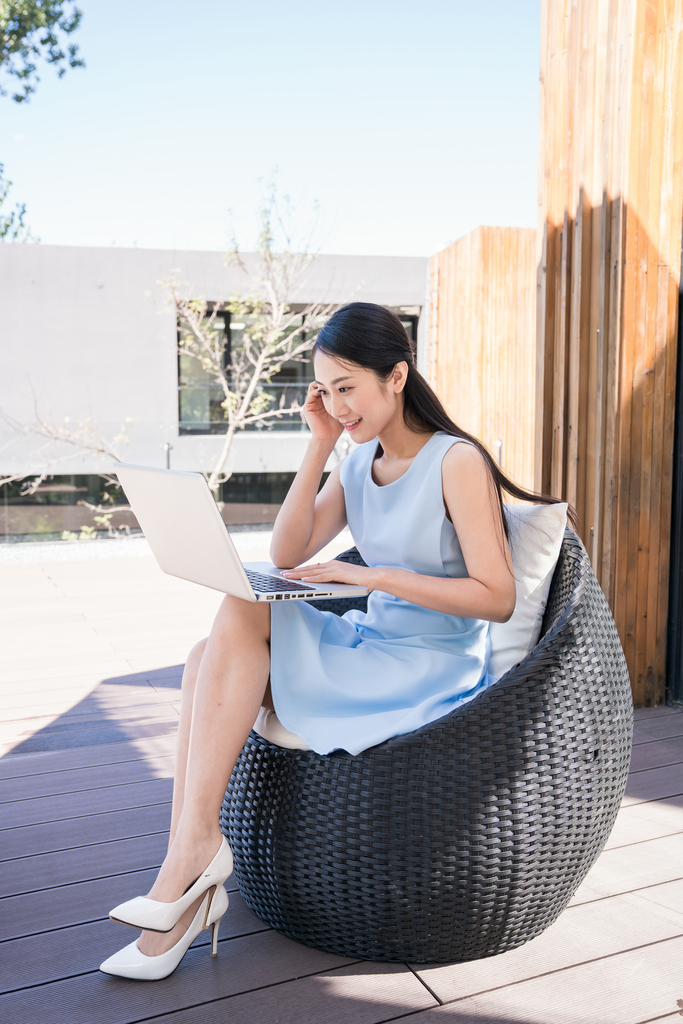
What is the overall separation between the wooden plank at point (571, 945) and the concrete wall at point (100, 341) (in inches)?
318

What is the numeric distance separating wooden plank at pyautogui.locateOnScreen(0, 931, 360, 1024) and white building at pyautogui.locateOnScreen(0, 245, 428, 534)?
7606mm

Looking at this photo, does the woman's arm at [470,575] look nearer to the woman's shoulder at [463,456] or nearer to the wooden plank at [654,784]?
the woman's shoulder at [463,456]

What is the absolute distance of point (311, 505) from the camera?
191cm

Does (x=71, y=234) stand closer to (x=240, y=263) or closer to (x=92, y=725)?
(x=240, y=263)

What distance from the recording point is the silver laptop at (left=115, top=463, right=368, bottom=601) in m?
1.33

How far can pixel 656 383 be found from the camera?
2865mm

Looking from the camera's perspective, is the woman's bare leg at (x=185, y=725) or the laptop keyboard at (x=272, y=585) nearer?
the laptop keyboard at (x=272, y=585)

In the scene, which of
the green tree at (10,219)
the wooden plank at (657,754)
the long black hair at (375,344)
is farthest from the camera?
the green tree at (10,219)

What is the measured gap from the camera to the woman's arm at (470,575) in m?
1.49

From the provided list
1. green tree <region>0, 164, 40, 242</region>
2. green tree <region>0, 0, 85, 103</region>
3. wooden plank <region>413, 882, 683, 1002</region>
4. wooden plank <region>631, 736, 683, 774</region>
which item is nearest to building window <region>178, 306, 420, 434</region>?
green tree <region>0, 0, 85, 103</region>

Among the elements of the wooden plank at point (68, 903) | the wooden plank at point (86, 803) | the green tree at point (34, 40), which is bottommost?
the wooden plank at point (86, 803)

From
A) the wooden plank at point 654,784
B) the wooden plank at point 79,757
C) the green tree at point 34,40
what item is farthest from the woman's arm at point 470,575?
the green tree at point 34,40

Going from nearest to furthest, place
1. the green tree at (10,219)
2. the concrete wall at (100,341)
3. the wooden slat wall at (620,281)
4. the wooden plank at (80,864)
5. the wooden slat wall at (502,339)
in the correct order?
the wooden plank at (80,864)
the wooden slat wall at (620,281)
the wooden slat wall at (502,339)
the concrete wall at (100,341)
the green tree at (10,219)

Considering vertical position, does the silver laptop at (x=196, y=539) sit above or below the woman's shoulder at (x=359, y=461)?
below
